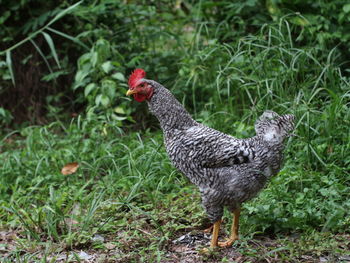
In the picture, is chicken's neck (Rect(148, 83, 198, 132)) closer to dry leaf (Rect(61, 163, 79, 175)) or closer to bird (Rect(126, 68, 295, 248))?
bird (Rect(126, 68, 295, 248))

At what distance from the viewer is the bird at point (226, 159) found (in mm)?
3674

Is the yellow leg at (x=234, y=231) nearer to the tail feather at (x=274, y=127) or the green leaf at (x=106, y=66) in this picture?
the tail feather at (x=274, y=127)

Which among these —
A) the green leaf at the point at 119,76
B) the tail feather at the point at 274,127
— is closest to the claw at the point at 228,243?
the tail feather at the point at 274,127

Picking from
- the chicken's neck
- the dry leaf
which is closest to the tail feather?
the chicken's neck

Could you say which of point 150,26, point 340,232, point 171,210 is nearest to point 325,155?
point 340,232

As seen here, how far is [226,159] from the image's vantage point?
145 inches

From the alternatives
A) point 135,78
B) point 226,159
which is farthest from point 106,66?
point 226,159

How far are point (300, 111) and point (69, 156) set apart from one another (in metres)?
2.40

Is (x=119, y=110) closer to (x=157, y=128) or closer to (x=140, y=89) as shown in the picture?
(x=157, y=128)

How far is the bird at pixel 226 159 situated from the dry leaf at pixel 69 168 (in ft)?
5.14

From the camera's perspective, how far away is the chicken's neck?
392 centimetres

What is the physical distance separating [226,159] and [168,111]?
23.2 inches

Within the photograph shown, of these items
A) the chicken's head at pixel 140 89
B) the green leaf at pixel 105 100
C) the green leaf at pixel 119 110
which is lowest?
the green leaf at pixel 119 110

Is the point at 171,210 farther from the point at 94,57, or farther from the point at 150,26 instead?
the point at 150,26
